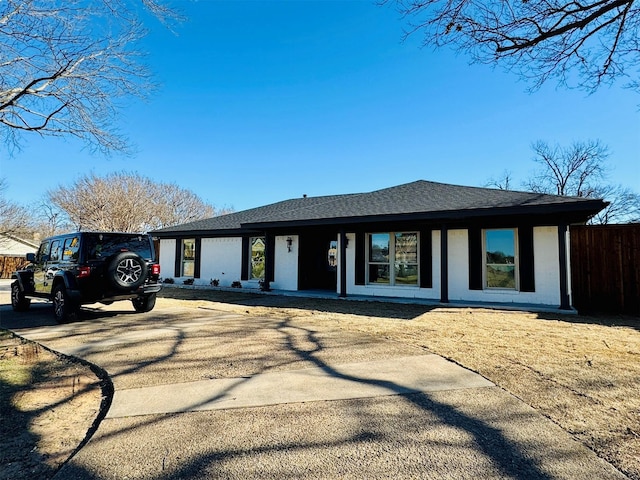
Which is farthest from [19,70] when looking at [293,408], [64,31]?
[293,408]

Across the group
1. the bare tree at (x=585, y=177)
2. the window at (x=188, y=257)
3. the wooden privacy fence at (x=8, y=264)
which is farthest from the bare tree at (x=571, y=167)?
the wooden privacy fence at (x=8, y=264)

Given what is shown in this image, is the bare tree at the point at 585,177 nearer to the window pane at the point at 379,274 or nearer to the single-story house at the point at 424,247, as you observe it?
the single-story house at the point at 424,247

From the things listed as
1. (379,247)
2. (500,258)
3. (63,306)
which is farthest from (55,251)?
(500,258)

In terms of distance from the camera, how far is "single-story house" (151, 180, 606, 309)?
357 inches

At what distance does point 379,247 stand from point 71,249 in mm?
8361

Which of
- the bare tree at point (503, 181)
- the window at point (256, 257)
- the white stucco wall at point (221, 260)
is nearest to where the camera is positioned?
the window at point (256, 257)

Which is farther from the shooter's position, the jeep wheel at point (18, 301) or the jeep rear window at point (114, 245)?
the jeep wheel at point (18, 301)

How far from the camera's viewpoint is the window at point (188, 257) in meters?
15.9

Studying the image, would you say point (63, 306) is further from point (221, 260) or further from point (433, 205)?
point (433, 205)

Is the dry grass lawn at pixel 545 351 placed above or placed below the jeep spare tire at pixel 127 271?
below

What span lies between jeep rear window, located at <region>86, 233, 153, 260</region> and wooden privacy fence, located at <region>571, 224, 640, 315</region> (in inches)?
427

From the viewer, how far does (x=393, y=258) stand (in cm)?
1127

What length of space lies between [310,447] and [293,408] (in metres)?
0.68

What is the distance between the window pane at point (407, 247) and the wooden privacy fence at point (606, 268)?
4304 millimetres
